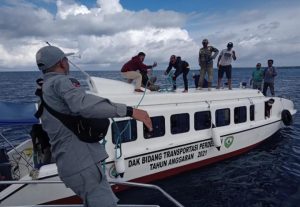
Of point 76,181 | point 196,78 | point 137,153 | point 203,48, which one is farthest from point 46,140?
point 196,78

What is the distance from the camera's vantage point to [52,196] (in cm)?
754

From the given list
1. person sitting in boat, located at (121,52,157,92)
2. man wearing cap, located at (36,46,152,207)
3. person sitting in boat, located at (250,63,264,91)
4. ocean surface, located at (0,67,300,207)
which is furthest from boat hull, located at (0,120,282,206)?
man wearing cap, located at (36,46,152,207)

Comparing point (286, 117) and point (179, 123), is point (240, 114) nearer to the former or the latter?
point (179, 123)

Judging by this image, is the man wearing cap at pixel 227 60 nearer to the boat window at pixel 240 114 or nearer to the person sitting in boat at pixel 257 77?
the boat window at pixel 240 114

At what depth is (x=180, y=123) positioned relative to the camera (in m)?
9.94

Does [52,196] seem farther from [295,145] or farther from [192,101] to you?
[295,145]

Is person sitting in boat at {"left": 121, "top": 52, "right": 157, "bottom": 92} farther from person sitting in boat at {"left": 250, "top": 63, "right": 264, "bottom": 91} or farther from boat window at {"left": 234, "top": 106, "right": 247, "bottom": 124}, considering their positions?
person sitting in boat at {"left": 250, "top": 63, "right": 264, "bottom": 91}

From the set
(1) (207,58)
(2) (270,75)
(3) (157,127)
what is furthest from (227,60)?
(3) (157,127)

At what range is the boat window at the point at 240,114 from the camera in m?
11.5

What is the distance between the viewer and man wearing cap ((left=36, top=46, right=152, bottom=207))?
237cm

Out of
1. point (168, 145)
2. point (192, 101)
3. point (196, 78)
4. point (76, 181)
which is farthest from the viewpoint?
point (196, 78)

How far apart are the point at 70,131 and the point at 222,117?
30.3ft

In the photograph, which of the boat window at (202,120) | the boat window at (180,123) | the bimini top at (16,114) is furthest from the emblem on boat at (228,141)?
the bimini top at (16,114)

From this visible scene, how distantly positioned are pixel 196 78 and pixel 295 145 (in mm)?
5578
